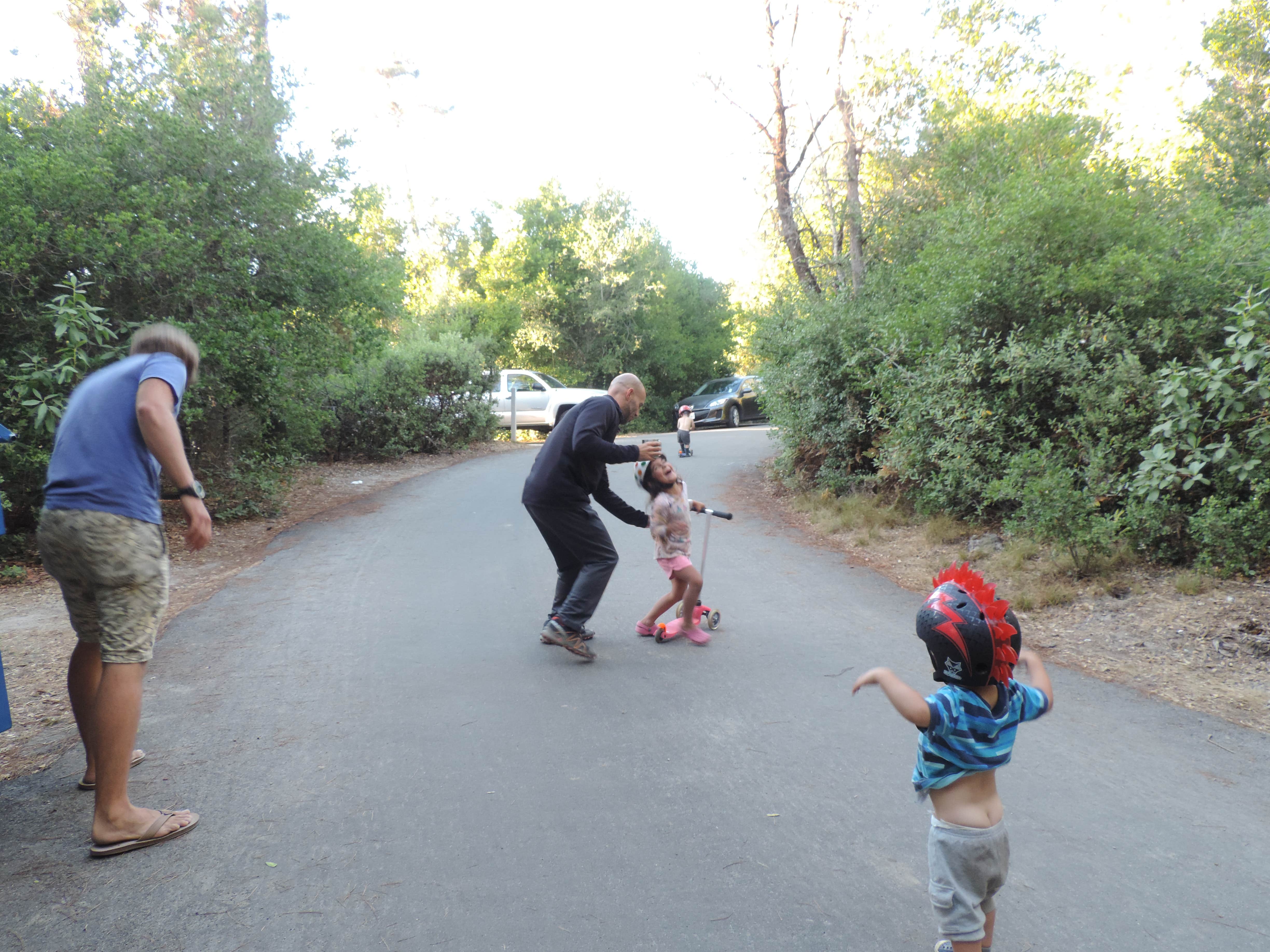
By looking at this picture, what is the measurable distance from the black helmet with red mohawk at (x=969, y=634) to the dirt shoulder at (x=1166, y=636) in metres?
3.19

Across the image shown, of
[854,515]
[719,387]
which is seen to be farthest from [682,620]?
[719,387]

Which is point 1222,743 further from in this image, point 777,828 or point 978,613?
point 978,613

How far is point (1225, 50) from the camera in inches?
579

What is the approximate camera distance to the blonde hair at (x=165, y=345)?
11.7 feet

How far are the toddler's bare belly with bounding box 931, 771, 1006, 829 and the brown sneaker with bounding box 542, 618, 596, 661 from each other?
318 cm

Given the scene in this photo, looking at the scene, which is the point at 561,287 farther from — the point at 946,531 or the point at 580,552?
the point at 580,552

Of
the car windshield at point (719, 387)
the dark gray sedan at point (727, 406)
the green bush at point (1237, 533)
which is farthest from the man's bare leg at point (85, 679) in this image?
the car windshield at point (719, 387)

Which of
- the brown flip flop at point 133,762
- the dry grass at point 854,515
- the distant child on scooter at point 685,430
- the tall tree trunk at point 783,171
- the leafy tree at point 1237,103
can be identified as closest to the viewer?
the brown flip flop at point 133,762

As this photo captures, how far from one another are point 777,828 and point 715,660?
7.00ft

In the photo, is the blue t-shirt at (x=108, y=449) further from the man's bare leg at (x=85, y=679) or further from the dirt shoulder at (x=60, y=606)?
the dirt shoulder at (x=60, y=606)

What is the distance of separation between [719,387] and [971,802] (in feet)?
92.4

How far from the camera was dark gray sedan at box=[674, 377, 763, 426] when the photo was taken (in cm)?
2866

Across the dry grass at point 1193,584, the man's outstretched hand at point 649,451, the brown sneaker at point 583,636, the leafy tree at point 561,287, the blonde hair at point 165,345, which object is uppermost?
the leafy tree at point 561,287

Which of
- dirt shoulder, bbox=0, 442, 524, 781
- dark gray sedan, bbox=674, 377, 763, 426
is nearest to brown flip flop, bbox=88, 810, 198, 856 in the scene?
dirt shoulder, bbox=0, 442, 524, 781
